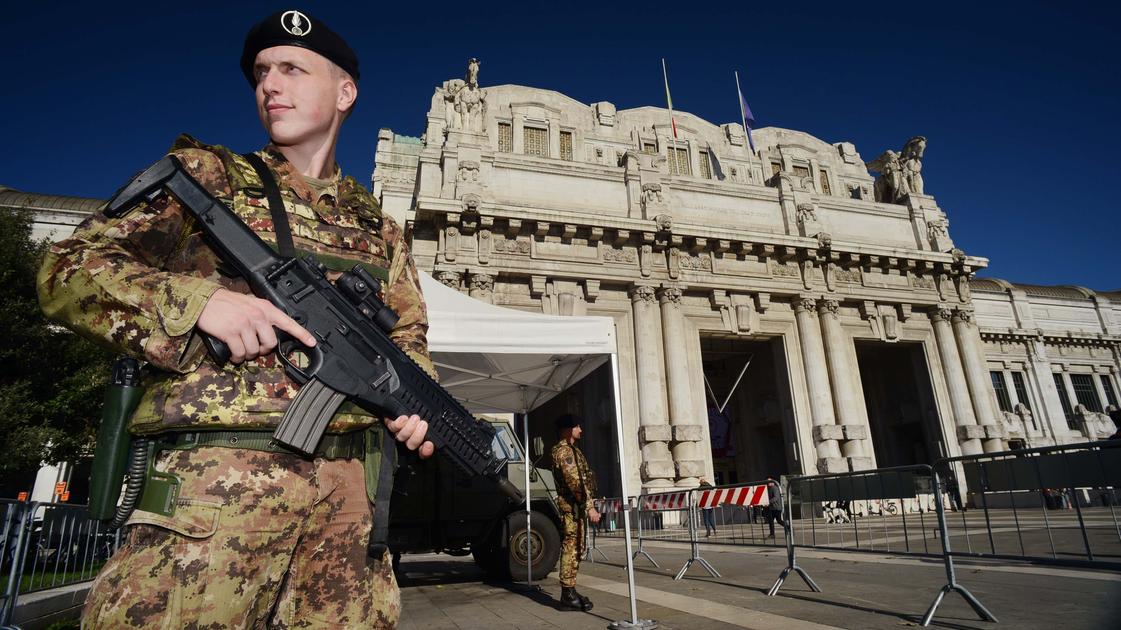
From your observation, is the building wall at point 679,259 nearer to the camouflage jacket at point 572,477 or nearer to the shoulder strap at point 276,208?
the camouflage jacket at point 572,477

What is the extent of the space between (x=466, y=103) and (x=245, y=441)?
2031cm

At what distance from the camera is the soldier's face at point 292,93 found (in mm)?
2197

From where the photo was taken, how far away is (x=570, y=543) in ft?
20.0

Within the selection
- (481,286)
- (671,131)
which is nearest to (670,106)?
(671,131)

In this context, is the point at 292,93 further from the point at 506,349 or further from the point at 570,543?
the point at 570,543

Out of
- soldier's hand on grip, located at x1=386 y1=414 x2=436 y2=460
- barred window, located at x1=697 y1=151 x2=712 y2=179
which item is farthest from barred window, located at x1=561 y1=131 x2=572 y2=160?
soldier's hand on grip, located at x1=386 y1=414 x2=436 y2=460

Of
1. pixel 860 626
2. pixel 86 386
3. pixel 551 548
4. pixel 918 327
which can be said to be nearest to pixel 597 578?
pixel 551 548

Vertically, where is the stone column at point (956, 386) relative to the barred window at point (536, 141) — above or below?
below

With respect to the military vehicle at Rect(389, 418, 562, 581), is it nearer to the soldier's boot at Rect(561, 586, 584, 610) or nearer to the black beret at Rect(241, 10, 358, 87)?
the soldier's boot at Rect(561, 586, 584, 610)

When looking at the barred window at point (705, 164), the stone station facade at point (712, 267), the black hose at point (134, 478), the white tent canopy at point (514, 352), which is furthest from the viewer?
the barred window at point (705, 164)

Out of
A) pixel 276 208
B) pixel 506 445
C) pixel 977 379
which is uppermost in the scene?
pixel 977 379

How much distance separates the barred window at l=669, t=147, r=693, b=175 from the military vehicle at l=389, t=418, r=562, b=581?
19699mm

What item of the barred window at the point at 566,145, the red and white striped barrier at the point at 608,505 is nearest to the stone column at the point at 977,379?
the red and white striped barrier at the point at 608,505

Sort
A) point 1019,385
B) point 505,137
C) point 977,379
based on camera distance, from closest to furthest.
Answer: point 977,379 < point 505,137 < point 1019,385
